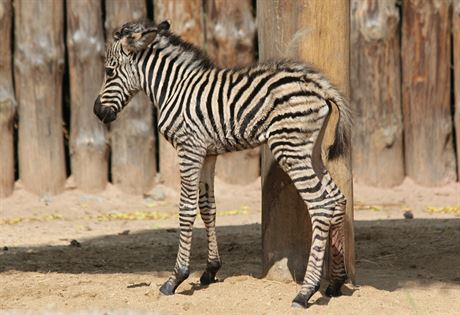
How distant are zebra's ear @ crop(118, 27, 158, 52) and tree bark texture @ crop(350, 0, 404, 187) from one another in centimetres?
454

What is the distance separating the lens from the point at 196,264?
9.55m

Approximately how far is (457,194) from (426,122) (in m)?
0.91

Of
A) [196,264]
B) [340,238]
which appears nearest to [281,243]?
[340,238]

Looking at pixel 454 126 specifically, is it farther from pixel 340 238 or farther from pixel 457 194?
pixel 340 238

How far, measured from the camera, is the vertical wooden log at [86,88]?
12.4m

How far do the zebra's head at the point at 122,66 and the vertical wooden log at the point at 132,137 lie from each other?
382 centimetres

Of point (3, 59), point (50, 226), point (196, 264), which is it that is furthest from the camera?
point (3, 59)

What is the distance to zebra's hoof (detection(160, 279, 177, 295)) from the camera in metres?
8.15

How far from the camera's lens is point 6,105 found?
1227cm

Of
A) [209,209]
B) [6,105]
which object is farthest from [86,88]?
[209,209]

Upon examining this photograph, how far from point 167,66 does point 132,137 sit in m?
4.08

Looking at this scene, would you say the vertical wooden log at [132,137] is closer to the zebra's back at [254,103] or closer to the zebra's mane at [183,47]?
the zebra's mane at [183,47]

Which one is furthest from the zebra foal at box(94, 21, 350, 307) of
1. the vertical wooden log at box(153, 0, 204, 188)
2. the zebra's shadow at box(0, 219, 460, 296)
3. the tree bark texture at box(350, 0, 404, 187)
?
the tree bark texture at box(350, 0, 404, 187)

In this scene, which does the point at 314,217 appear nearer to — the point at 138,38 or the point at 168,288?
the point at 168,288
